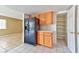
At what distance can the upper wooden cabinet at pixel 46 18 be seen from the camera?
4.44 meters

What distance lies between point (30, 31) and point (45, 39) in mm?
843

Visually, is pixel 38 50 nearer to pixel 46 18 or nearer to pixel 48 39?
pixel 48 39


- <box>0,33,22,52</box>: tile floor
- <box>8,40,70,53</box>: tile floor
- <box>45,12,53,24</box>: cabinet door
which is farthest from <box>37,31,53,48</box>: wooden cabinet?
<box>0,33,22,52</box>: tile floor

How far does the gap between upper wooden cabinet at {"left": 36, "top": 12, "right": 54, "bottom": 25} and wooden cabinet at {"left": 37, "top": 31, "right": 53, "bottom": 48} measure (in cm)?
60

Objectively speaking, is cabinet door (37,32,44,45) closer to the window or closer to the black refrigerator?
the black refrigerator

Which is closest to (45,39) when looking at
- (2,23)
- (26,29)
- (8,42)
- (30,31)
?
(30,31)

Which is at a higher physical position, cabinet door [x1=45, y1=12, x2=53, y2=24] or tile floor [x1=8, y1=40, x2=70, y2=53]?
cabinet door [x1=45, y1=12, x2=53, y2=24]

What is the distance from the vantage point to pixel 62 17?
22.1 feet

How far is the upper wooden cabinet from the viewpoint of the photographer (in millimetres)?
4438

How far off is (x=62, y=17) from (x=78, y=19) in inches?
169

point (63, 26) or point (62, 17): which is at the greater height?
point (62, 17)
